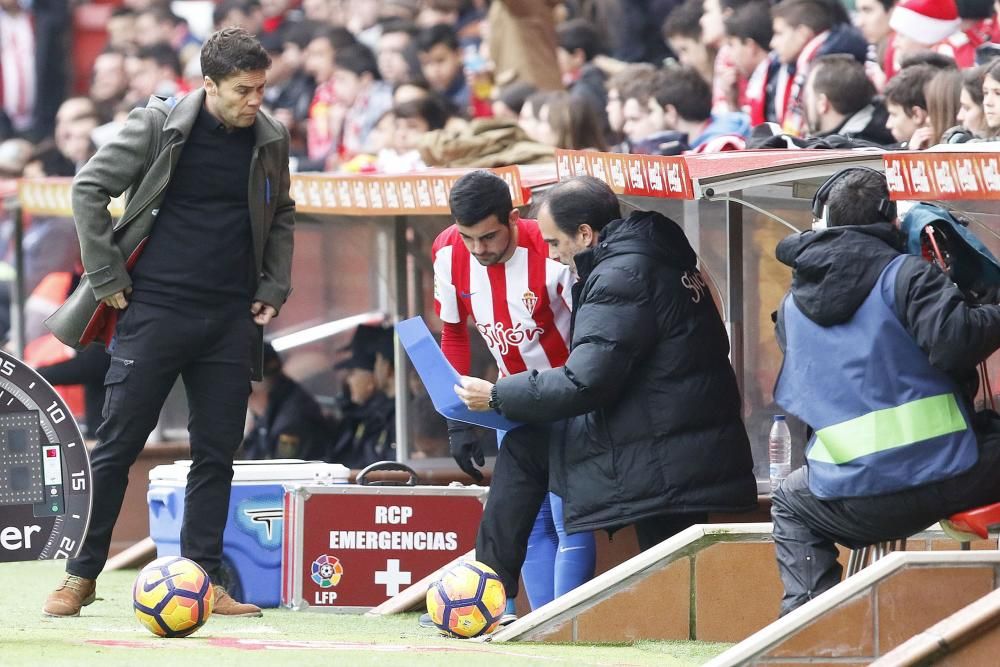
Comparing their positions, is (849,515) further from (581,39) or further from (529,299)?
(581,39)

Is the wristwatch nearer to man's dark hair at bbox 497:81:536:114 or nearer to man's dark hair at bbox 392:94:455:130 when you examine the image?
man's dark hair at bbox 392:94:455:130

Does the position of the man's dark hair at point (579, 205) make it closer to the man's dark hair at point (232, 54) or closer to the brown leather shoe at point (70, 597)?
the man's dark hair at point (232, 54)

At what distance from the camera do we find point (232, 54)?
704 centimetres

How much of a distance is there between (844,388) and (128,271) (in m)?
2.79

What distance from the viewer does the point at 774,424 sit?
818 centimetres

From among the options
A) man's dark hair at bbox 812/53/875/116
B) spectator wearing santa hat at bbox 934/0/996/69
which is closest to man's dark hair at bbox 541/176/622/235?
man's dark hair at bbox 812/53/875/116

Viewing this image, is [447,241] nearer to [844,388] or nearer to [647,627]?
[647,627]

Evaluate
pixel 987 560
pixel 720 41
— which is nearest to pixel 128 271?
pixel 987 560

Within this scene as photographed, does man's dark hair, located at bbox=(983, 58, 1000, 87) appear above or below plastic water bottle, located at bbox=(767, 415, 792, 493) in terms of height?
above

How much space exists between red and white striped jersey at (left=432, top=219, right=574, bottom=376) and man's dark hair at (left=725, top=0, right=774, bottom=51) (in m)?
4.84

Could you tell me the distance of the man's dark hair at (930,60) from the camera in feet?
31.2

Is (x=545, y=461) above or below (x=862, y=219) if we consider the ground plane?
below

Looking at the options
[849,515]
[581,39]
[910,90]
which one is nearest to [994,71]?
[910,90]

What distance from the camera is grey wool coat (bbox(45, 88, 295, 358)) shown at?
7098mm
